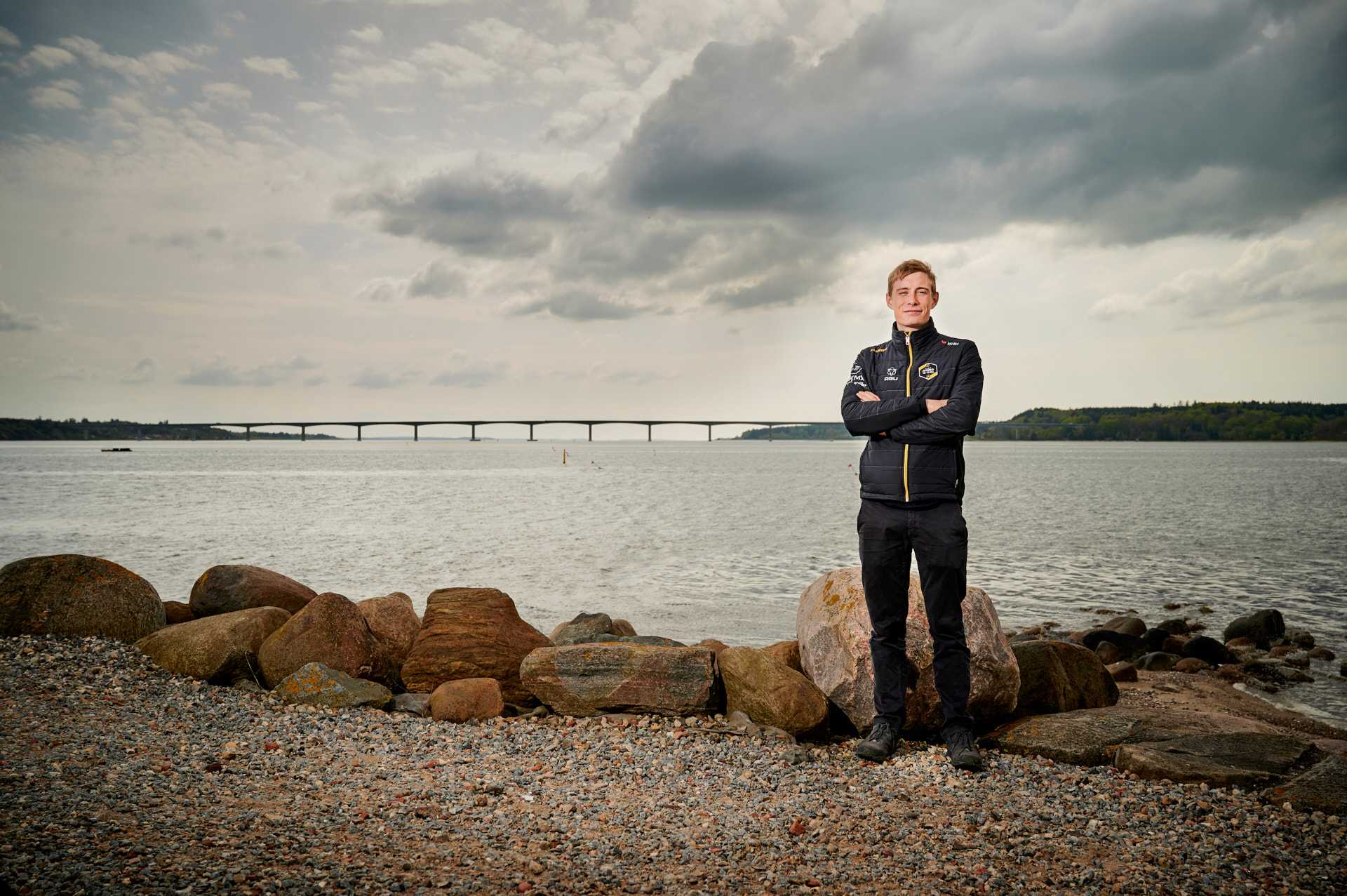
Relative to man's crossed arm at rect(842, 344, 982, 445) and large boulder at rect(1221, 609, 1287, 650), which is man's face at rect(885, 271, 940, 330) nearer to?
man's crossed arm at rect(842, 344, 982, 445)

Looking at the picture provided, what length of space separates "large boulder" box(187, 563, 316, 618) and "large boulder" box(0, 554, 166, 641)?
82cm

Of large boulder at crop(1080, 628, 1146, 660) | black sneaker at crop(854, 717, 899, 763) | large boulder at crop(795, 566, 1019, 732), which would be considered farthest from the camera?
large boulder at crop(1080, 628, 1146, 660)

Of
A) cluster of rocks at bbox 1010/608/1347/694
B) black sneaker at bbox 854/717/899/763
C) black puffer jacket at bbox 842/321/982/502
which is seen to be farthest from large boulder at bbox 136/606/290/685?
cluster of rocks at bbox 1010/608/1347/694

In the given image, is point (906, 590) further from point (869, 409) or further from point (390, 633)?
point (390, 633)

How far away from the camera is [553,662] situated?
26.2 feet

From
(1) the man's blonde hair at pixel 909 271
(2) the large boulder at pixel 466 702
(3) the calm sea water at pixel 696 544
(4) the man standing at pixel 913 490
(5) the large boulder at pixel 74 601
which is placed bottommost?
(3) the calm sea water at pixel 696 544

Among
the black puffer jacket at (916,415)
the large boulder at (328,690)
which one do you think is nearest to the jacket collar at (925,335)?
the black puffer jacket at (916,415)

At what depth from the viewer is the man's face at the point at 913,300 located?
6305mm

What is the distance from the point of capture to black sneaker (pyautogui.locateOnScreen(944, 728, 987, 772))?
616cm

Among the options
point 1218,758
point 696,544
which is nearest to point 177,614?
point 1218,758

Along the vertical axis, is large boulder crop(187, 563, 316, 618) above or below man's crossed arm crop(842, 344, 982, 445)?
below

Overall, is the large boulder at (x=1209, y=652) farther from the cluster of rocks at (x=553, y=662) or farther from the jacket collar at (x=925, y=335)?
the jacket collar at (x=925, y=335)

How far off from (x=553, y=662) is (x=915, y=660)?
11.0 feet

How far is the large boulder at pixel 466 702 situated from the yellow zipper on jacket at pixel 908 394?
4.44 meters
